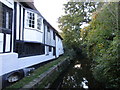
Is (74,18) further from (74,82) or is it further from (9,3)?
(9,3)

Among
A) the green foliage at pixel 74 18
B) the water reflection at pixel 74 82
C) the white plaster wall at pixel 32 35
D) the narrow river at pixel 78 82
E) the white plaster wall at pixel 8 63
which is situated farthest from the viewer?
the green foliage at pixel 74 18

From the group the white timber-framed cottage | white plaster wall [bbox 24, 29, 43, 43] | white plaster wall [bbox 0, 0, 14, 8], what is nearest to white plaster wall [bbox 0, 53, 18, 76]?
the white timber-framed cottage

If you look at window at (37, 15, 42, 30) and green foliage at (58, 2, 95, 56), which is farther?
green foliage at (58, 2, 95, 56)

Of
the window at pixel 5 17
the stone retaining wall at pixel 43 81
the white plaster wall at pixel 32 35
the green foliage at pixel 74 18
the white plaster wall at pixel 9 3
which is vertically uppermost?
the green foliage at pixel 74 18

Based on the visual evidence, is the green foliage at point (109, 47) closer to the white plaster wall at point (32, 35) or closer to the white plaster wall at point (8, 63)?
the white plaster wall at point (32, 35)

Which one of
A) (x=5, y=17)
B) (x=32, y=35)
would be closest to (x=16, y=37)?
(x=5, y=17)

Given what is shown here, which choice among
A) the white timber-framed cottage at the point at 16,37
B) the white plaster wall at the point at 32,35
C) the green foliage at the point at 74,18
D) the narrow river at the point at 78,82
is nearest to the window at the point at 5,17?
the white timber-framed cottage at the point at 16,37

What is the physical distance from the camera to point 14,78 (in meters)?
7.13

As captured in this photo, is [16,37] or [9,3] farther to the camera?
[16,37]

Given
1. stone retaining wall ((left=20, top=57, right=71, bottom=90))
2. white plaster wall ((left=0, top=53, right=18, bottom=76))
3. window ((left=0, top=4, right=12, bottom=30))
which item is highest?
window ((left=0, top=4, right=12, bottom=30))

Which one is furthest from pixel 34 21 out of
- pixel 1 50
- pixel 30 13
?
pixel 1 50

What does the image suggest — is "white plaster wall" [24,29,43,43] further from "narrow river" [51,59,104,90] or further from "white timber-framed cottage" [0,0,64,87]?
"narrow river" [51,59,104,90]

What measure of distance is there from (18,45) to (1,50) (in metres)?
2.02

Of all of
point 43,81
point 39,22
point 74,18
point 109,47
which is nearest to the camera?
point 109,47
